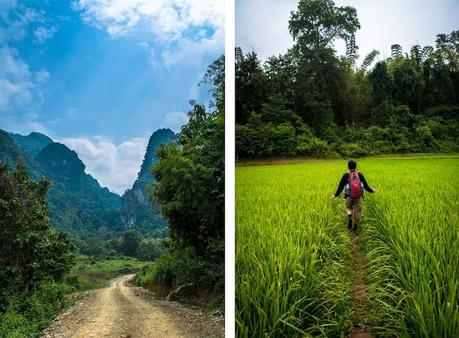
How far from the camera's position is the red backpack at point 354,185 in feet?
8.65

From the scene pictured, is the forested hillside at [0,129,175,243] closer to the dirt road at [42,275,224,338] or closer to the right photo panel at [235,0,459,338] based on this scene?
the dirt road at [42,275,224,338]

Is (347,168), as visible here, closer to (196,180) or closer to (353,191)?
(353,191)

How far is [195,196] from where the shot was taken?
505cm

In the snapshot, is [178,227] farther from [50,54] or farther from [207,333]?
[50,54]

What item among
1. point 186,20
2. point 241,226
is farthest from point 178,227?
point 241,226

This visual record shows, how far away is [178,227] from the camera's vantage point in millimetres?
5277

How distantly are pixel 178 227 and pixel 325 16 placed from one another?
2.99 m

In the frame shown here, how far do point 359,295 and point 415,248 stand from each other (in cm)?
33

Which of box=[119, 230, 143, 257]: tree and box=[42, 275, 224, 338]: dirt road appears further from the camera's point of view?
box=[119, 230, 143, 257]: tree

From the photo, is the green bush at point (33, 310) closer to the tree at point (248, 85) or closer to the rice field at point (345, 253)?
the rice field at point (345, 253)

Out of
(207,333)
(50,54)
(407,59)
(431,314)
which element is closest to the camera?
(431,314)

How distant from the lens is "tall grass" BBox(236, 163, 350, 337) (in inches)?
95.8

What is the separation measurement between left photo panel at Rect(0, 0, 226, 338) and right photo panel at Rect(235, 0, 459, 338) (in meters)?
1.94

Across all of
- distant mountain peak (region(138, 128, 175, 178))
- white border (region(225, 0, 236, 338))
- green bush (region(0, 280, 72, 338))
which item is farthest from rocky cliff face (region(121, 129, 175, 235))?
white border (region(225, 0, 236, 338))
